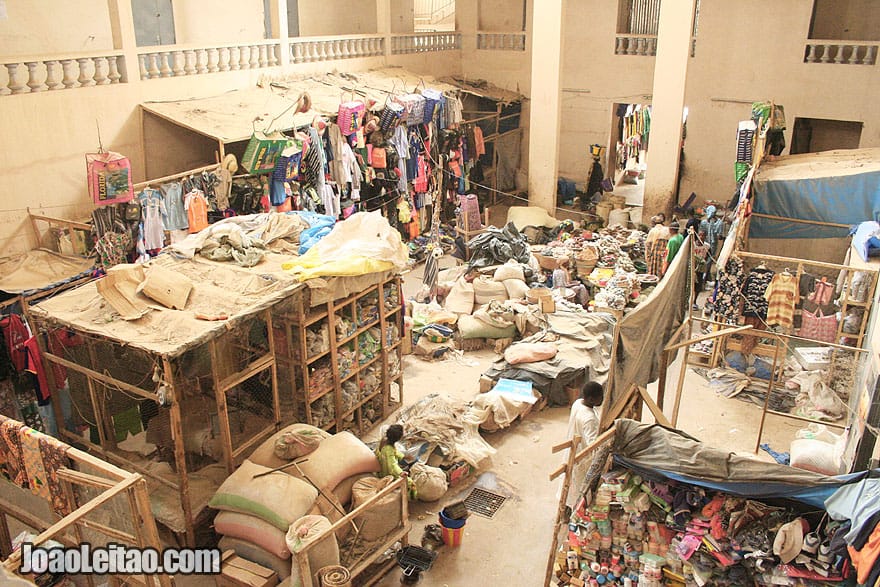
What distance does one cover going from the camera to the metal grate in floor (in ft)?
28.8

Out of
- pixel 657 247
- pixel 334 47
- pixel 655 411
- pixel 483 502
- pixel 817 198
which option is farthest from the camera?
pixel 334 47

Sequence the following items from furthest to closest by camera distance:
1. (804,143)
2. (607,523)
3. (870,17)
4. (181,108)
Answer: (804,143), (870,17), (181,108), (607,523)

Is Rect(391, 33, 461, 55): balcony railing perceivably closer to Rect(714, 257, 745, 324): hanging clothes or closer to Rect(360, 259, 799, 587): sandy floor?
Rect(360, 259, 799, 587): sandy floor

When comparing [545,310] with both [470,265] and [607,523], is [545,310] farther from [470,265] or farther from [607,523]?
[607,523]

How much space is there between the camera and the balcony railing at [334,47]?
15719mm

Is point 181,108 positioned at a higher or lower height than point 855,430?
higher

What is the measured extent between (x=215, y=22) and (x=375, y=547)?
11.9 m

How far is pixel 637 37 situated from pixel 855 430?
1348 centimetres

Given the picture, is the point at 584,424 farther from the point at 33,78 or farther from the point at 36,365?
the point at 33,78

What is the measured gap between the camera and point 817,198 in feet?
41.9

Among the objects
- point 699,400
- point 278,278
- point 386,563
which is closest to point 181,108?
point 278,278

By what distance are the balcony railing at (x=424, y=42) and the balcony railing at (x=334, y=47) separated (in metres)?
0.55

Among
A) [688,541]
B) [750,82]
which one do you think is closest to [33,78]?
[688,541]

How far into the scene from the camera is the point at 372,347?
33.4 ft
